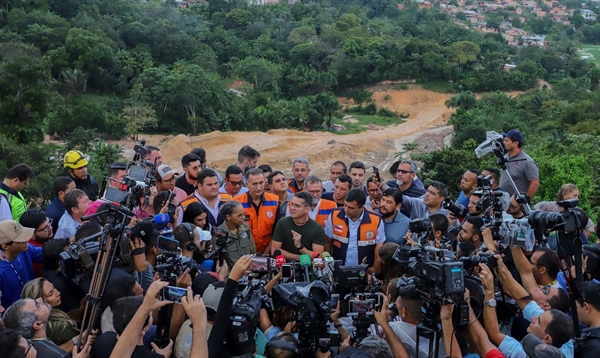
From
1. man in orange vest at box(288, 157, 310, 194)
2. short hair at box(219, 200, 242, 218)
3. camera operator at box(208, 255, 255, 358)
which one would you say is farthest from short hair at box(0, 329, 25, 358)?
man in orange vest at box(288, 157, 310, 194)

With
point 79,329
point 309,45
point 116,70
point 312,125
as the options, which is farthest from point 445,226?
point 309,45

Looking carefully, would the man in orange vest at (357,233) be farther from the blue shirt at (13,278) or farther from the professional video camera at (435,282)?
the blue shirt at (13,278)

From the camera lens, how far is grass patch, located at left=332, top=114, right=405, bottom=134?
4209 cm

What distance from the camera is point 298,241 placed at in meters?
6.07

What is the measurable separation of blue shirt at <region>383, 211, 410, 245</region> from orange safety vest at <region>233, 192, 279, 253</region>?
134 centimetres

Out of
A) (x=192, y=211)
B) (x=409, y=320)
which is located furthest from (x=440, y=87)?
(x=409, y=320)

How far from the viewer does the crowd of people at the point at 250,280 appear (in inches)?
150

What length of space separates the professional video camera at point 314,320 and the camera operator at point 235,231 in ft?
6.34

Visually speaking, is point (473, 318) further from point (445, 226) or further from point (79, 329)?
point (79, 329)

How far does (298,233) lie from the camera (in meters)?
6.14

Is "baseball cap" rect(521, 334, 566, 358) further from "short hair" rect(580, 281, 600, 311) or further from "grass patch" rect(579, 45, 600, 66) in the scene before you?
"grass patch" rect(579, 45, 600, 66)

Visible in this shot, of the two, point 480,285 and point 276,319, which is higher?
point 480,285

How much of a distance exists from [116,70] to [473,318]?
41.5 metres

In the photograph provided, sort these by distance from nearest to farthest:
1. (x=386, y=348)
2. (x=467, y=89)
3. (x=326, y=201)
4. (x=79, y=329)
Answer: (x=386, y=348) < (x=79, y=329) < (x=326, y=201) < (x=467, y=89)
